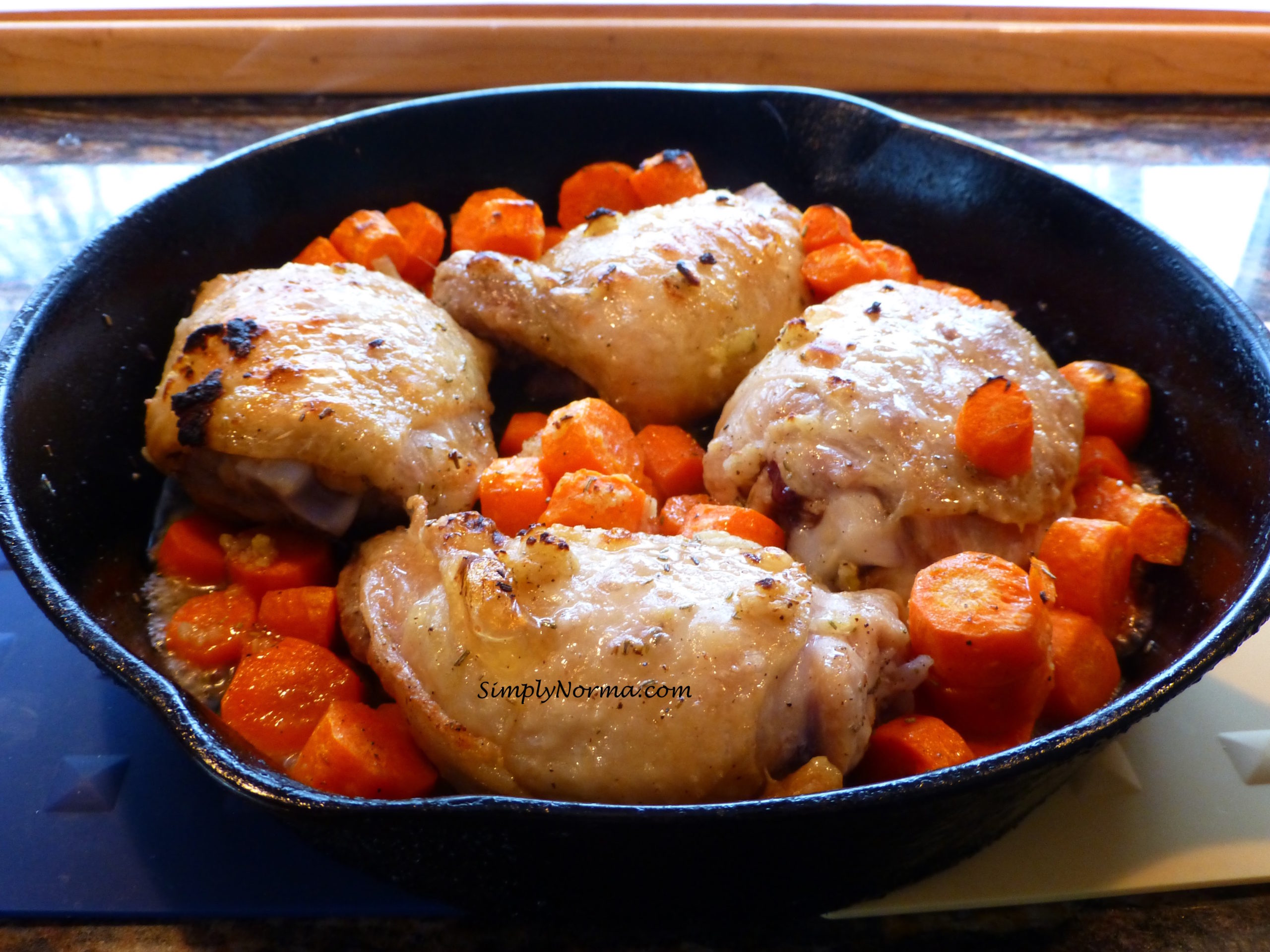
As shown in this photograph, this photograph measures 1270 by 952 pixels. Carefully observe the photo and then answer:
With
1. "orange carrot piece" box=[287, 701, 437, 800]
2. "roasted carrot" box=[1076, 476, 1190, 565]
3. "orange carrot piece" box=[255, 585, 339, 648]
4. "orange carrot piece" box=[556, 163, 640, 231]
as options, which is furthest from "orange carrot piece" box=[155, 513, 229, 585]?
"roasted carrot" box=[1076, 476, 1190, 565]

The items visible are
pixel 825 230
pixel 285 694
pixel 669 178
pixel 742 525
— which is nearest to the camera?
pixel 285 694

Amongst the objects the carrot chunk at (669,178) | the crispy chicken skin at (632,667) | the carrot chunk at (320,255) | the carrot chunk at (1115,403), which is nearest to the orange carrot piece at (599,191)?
the carrot chunk at (669,178)

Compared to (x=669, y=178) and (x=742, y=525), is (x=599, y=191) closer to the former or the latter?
(x=669, y=178)

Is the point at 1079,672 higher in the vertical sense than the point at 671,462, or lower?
lower

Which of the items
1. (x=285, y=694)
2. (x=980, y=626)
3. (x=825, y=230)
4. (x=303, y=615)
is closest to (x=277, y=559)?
(x=303, y=615)

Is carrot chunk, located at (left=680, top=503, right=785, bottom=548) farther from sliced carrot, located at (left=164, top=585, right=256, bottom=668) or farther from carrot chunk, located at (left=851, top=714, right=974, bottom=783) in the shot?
sliced carrot, located at (left=164, top=585, right=256, bottom=668)

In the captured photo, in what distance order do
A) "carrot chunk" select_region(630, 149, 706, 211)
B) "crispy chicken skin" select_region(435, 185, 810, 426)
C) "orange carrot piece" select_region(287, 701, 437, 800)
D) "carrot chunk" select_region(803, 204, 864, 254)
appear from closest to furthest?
"orange carrot piece" select_region(287, 701, 437, 800)
"crispy chicken skin" select_region(435, 185, 810, 426)
"carrot chunk" select_region(803, 204, 864, 254)
"carrot chunk" select_region(630, 149, 706, 211)

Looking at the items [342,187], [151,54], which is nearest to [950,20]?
[342,187]
